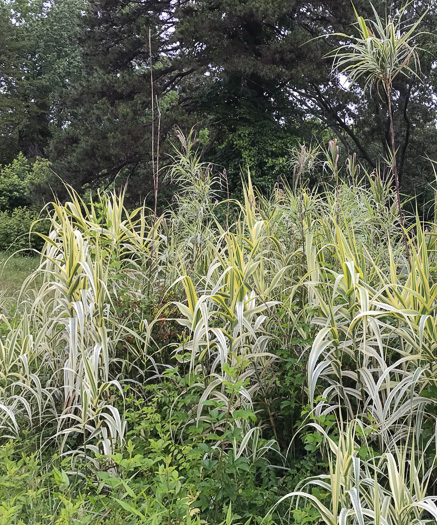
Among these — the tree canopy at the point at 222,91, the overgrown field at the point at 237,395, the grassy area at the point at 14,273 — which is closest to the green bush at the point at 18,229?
the grassy area at the point at 14,273

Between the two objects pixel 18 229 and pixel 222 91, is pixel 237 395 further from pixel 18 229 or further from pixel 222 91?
pixel 222 91

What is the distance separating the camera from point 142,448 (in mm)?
1619

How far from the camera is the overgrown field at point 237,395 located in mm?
1236

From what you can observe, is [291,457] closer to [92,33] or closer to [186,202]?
[186,202]

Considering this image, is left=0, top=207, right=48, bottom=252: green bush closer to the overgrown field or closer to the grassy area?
the grassy area

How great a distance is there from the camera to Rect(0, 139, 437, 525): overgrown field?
124 cm

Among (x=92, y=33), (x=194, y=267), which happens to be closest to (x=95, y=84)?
(x=92, y=33)

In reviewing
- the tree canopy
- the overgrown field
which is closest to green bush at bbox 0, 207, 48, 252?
the tree canopy

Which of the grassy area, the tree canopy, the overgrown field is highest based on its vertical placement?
the tree canopy

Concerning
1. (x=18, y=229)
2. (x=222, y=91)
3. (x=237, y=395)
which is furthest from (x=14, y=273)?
(x=222, y=91)

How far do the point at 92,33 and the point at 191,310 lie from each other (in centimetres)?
1077

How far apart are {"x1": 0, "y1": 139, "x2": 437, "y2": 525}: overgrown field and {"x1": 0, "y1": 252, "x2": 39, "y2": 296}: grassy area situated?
3.12 metres

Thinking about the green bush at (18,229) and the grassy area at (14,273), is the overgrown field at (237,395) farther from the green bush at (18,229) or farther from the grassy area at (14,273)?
the green bush at (18,229)

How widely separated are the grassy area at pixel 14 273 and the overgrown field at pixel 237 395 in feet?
10.2
